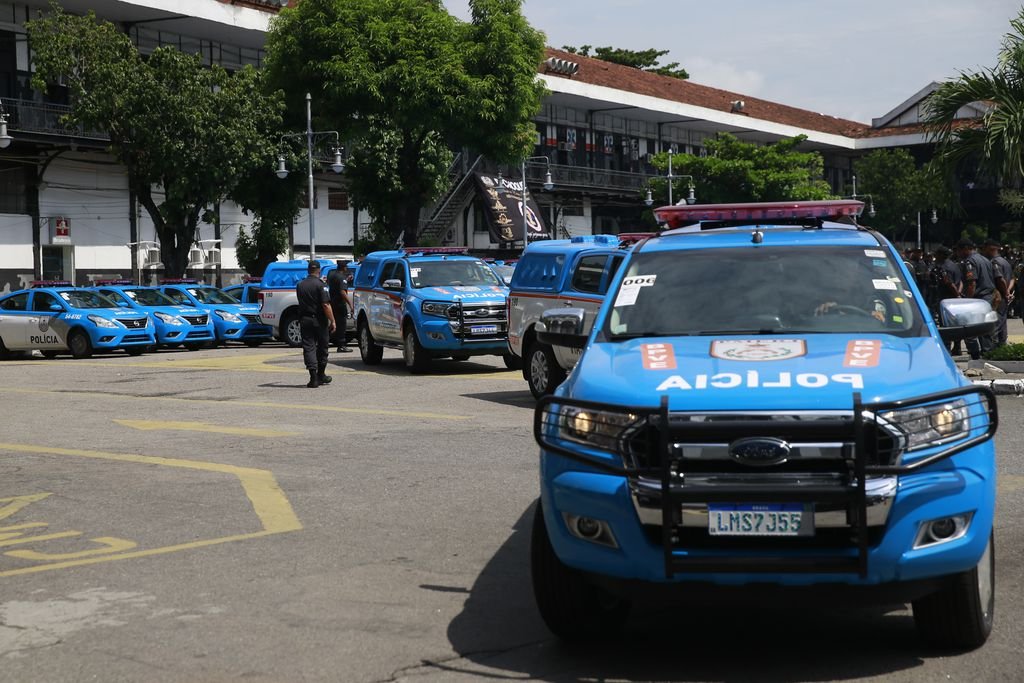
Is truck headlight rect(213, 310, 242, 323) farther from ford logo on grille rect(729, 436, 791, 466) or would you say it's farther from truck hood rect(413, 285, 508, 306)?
ford logo on grille rect(729, 436, 791, 466)

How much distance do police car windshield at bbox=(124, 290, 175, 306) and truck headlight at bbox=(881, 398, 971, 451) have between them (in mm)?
27908

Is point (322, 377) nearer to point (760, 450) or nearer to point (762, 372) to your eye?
point (762, 372)

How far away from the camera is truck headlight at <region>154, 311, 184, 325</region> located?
30984 mm

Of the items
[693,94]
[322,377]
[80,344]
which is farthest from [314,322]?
[693,94]

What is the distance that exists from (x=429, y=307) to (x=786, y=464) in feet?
55.4

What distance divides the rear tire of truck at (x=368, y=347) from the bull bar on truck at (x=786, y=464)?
1942 cm

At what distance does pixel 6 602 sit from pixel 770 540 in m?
3.82

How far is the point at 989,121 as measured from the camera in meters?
20.0

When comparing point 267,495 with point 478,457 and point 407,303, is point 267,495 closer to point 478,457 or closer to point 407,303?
point 478,457

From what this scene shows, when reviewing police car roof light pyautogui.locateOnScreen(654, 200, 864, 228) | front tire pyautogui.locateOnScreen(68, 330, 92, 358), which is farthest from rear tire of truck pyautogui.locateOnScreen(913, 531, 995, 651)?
front tire pyautogui.locateOnScreen(68, 330, 92, 358)

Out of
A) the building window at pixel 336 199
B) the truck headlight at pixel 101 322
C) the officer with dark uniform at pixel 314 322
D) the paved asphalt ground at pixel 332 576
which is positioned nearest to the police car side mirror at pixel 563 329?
the paved asphalt ground at pixel 332 576

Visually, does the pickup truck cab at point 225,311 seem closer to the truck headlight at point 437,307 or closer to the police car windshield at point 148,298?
the police car windshield at point 148,298

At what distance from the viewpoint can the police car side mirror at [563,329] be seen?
7.06 meters

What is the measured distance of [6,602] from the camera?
687 centimetres
